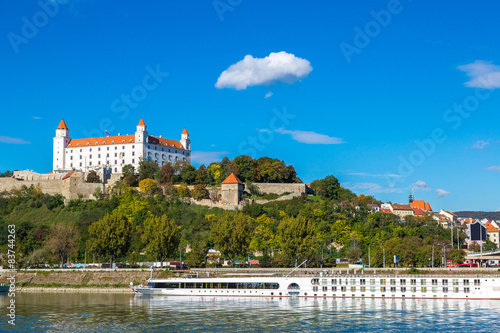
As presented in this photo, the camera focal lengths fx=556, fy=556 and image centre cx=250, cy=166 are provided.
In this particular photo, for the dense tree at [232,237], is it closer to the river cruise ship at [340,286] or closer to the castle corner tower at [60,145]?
the river cruise ship at [340,286]

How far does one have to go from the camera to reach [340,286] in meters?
53.1

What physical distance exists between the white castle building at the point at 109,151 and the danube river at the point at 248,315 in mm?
70878

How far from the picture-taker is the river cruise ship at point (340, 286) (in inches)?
1984

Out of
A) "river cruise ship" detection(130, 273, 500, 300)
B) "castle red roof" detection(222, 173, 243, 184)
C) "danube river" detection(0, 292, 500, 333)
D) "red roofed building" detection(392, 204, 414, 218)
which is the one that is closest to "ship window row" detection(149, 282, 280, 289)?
"river cruise ship" detection(130, 273, 500, 300)

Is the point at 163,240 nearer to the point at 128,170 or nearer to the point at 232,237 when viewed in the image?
the point at 232,237

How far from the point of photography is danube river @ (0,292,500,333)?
35.5 metres

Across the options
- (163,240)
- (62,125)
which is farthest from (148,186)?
(62,125)

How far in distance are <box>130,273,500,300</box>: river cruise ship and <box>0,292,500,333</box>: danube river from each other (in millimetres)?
1826

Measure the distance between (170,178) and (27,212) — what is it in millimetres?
26880

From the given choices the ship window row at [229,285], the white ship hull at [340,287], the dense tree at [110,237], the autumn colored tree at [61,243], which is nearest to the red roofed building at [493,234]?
the white ship hull at [340,287]

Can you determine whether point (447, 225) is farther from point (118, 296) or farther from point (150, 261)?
point (118, 296)

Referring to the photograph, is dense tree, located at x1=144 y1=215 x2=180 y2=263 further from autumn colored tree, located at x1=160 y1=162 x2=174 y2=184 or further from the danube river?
autumn colored tree, located at x1=160 y1=162 x2=174 y2=184

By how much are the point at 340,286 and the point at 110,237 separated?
31.0 metres

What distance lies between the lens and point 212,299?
52.4 m
